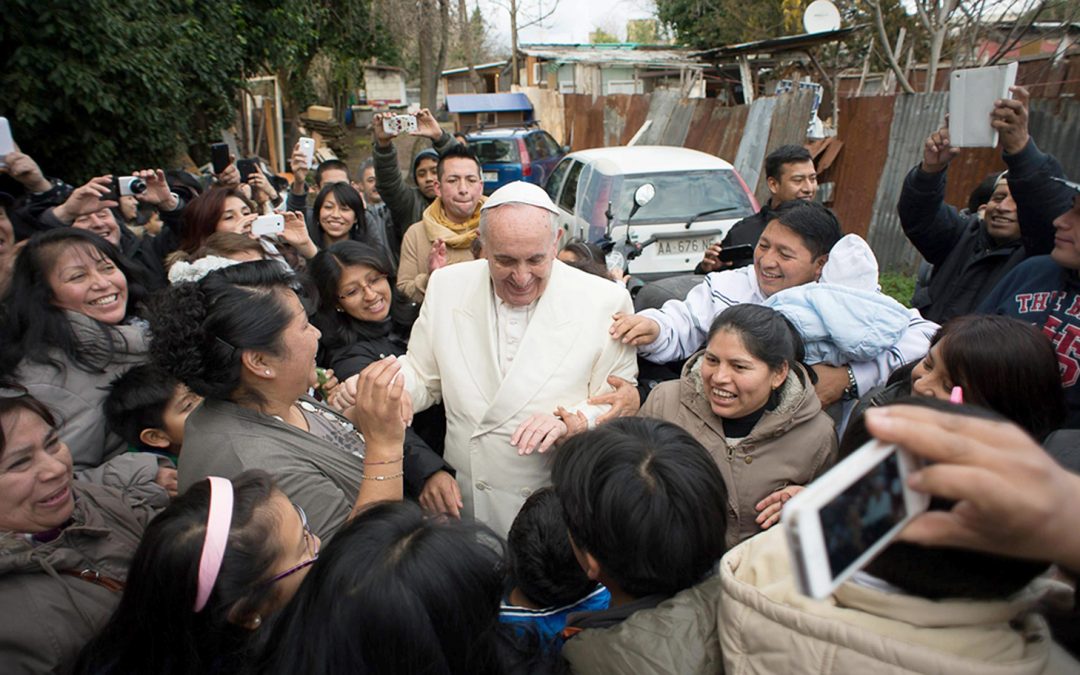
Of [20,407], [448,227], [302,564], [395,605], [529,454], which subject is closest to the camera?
[395,605]

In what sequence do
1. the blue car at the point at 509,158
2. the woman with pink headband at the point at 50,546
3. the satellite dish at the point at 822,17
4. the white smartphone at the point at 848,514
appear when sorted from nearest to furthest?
the white smartphone at the point at 848,514 < the woman with pink headband at the point at 50,546 < the satellite dish at the point at 822,17 < the blue car at the point at 509,158

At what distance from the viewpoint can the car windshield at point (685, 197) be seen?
22.8 ft

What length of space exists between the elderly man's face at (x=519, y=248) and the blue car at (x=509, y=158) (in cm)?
1148

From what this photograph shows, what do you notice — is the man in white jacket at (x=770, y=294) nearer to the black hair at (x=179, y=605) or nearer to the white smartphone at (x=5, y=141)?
the black hair at (x=179, y=605)

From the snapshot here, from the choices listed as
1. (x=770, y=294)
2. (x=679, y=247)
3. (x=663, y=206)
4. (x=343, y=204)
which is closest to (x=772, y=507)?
(x=770, y=294)

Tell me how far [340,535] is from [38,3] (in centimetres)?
738

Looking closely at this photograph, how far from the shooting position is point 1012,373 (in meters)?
1.61

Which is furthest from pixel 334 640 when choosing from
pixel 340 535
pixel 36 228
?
pixel 36 228

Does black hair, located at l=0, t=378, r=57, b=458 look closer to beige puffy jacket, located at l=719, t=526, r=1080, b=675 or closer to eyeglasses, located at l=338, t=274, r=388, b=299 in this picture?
eyeglasses, located at l=338, t=274, r=388, b=299

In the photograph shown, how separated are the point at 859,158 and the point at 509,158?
700 cm

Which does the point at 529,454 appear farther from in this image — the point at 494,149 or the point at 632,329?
the point at 494,149

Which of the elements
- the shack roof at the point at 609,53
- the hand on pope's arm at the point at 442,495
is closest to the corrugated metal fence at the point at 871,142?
the hand on pope's arm at the point at 442,495

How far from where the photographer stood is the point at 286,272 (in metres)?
2.10

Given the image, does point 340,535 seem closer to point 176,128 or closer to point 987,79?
point 987,79
